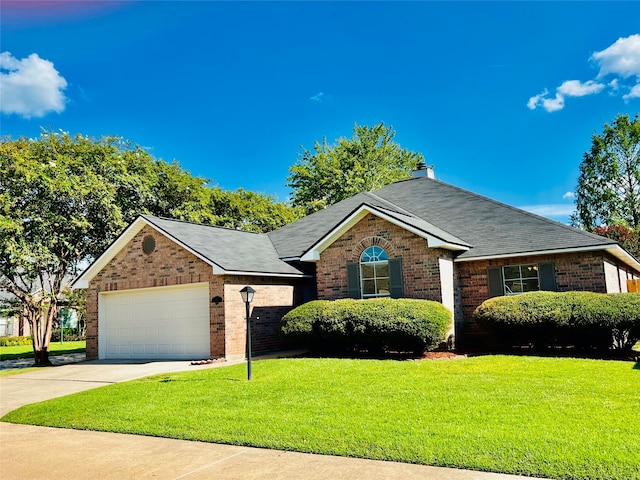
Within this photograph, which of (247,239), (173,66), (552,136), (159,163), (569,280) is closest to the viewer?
(569,280)

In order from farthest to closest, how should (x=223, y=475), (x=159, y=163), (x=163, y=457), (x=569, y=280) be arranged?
(x=159, y=163) → (x=569, y=280) → (x=163, y=457) → (x=223, y=475)

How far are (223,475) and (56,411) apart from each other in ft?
17.2

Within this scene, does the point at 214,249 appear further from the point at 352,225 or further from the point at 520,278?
the point at 520,278

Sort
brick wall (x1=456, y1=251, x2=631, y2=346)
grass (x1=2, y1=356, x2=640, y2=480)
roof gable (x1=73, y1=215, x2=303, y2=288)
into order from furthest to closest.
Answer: roof gable (x1=73, y1=215, x2=303, y2=288)
brick wall (x1=456, y1=251, x2=631, y2=346)
grass (x1=2, y1=356, x2=640, y2=480)

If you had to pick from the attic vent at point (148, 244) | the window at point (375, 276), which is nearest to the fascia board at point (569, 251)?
the window at point (375, 276)

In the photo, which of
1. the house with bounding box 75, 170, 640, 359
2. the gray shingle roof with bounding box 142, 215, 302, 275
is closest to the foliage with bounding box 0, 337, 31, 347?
the house with bounding box 75, 170, 640, 359

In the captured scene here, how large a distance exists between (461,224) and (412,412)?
11.8m

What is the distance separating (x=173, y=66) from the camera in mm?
15938

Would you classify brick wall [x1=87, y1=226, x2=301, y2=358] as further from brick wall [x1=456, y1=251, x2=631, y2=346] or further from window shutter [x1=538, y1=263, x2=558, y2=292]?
window shutter [x1=538, y1=263, x2=558, y2=292]

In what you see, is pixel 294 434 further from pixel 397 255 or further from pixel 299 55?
pixel 299 55

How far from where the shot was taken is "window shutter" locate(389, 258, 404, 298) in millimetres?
15664

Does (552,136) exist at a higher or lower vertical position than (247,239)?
higher

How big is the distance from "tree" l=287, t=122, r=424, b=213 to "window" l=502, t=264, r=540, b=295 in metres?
25.1

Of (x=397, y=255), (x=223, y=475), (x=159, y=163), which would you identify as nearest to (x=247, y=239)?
(x=397, y=255)
